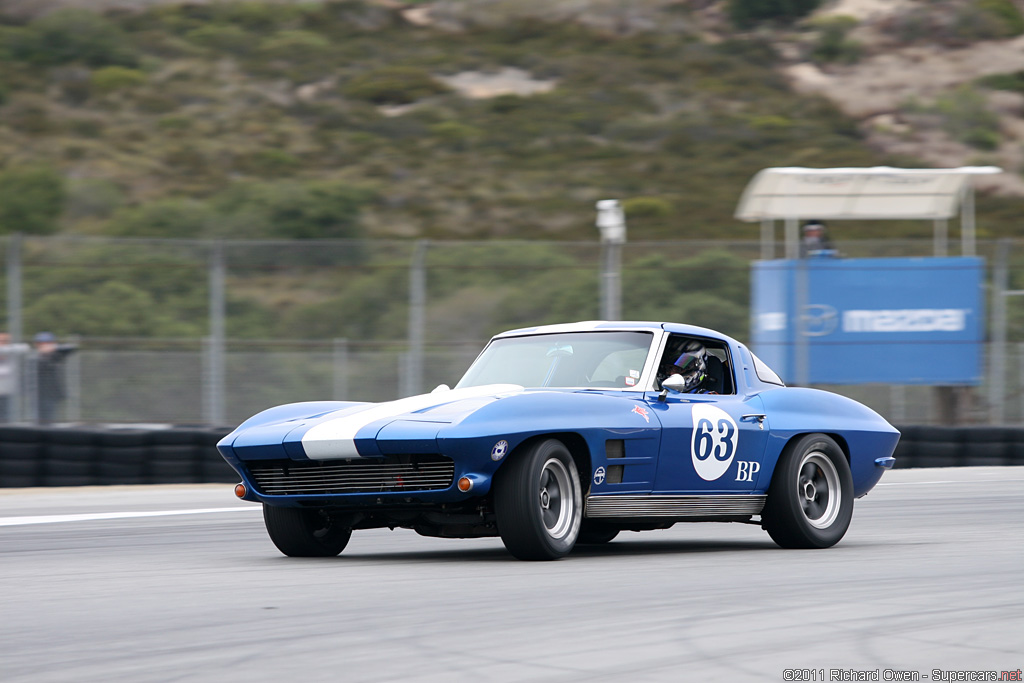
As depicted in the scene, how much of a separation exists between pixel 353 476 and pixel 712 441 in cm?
200

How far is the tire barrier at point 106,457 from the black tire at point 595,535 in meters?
6.04

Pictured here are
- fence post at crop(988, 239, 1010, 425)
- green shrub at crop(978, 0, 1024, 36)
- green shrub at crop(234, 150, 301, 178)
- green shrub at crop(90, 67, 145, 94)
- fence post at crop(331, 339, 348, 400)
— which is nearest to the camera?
fence post at crop(988, 239, 1010, 425)

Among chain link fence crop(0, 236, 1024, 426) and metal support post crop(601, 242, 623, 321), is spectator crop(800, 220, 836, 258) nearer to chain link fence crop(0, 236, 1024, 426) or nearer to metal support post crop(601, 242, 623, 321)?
chain link fence crop(0, 236, 1024, 426)

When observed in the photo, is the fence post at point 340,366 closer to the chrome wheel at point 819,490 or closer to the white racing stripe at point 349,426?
the chrome wheel at point 819,490

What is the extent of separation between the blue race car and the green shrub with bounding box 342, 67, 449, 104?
49811 mm

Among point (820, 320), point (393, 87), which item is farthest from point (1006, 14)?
point (820, 320)

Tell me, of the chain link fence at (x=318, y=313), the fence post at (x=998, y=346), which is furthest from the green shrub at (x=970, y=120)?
the fence post at (x=998, y=346)

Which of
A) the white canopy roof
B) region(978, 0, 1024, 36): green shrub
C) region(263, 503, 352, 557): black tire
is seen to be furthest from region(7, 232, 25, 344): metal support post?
region(978, 0, 1024, 36): green shrub

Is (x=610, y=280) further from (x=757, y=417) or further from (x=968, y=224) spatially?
(x=757, y=417)

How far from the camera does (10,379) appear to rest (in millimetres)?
14969

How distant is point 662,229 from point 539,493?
37526mm

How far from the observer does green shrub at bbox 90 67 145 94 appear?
55688mm

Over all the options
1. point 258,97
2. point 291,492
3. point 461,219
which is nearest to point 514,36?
point 258,97

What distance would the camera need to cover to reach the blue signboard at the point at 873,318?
17078 millimetres
